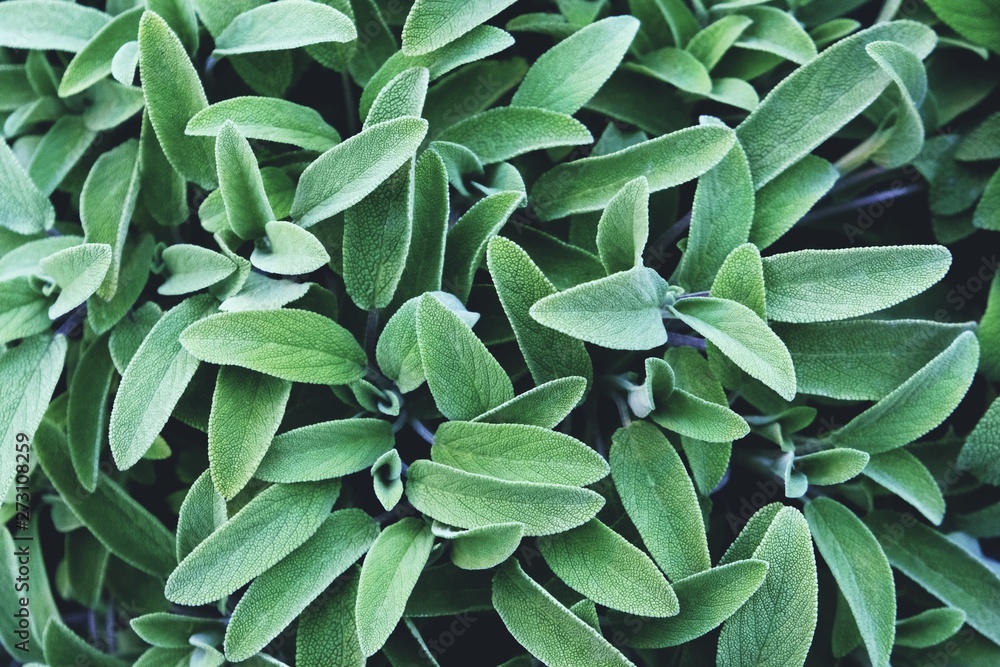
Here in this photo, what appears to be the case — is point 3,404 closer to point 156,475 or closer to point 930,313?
point 156,475

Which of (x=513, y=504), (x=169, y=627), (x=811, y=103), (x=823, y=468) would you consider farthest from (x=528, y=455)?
(x=811, y=103)

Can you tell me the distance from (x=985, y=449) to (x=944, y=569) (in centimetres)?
17

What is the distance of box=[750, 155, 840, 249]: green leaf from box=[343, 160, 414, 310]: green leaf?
0.47m

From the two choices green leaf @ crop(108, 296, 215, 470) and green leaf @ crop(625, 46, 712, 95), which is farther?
green leaf @ crop(625, 46, 712, 95)

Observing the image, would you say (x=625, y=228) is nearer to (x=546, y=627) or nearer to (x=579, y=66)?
(x=579, y=66)

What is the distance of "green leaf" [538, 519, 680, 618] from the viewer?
0.91 m

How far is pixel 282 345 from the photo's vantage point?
0.94 meters

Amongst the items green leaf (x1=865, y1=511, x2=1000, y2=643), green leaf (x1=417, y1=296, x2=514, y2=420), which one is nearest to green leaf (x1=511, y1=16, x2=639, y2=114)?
green leaf (x1=417, y1=296, x2=514, y2=420)

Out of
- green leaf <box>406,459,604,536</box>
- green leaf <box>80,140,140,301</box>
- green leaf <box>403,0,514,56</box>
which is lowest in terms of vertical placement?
green leaf <box>406,459,604,536</box>

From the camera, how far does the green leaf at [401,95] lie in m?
A: 1.00

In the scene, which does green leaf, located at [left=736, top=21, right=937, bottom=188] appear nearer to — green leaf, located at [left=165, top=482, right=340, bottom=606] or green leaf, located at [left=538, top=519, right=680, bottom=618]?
green leaf, located at [left=538, top=519, right=680, bottom=618]

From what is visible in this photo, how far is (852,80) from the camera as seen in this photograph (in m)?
1.09

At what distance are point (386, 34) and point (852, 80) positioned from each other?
24.3 inches

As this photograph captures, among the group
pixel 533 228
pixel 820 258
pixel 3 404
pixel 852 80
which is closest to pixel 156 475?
pixel 3 404
